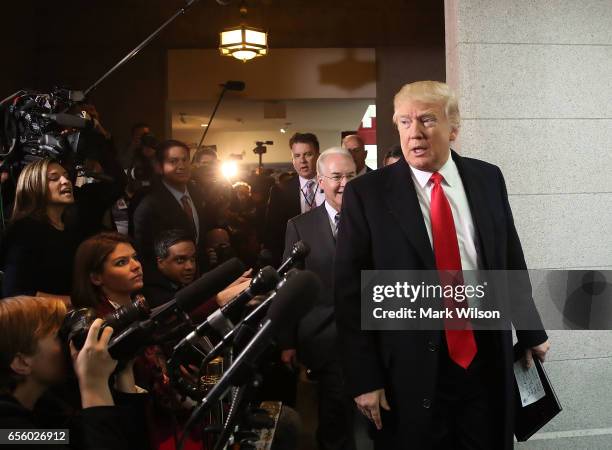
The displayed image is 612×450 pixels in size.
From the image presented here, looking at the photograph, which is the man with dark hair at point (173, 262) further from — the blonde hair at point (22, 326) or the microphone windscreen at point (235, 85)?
the microphone windscreen at point (235, 85)

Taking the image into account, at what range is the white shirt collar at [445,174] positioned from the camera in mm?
1812

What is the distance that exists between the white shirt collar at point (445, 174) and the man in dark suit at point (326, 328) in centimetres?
82

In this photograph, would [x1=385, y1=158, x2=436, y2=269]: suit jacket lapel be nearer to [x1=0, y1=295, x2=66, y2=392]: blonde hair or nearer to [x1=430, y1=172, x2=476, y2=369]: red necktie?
[x1=430, y1=172, x2=476, y2=369]: red necktie

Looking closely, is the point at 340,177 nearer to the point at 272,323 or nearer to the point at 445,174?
the point at 445,174

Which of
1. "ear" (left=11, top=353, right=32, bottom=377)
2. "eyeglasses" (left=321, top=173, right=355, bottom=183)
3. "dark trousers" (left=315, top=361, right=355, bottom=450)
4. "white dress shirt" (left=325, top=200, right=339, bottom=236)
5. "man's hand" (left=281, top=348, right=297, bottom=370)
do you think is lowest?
"dark trousers" (left=315, top=361, right=355, bottom=450)

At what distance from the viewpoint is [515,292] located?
6.07 ft

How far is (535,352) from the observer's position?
188 cm

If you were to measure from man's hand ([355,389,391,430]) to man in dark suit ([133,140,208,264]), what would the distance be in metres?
1.49

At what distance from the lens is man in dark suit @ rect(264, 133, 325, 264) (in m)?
3.51

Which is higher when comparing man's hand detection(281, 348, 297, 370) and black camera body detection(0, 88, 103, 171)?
black camera body detection(0, 88, 103, 171)

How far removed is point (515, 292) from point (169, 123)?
509 centimetres

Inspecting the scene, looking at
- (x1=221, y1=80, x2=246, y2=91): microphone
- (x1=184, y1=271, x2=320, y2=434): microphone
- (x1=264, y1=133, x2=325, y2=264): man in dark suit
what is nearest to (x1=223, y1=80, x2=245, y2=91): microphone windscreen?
(x1=221, y1=80, x2=246, y2=91): microphone

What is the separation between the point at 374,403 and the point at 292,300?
0.83 meters

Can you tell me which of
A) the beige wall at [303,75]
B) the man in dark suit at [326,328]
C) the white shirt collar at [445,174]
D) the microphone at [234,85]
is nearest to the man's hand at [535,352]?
the white shirt collar at [445,174]
